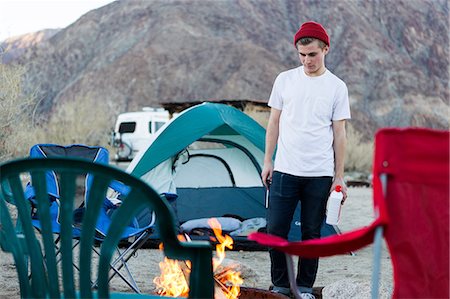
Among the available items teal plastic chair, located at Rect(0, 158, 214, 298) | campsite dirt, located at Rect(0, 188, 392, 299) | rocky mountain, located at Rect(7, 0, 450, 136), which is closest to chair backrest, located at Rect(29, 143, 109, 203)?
campsite dirt, located at Rect(0, 188, 392, 299)

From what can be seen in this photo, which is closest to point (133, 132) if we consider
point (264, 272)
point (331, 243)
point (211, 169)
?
point (211, 169)

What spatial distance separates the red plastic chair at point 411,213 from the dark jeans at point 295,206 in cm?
151

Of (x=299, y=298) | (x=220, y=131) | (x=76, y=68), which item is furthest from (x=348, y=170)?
(x=76, y=68)

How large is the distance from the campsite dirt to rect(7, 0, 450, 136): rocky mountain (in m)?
34.6

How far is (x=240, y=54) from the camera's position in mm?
44906

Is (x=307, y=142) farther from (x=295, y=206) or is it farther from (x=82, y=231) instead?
(x=82, y=231)

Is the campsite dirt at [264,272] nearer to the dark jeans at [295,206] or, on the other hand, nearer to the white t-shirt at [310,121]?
the dark jeans at [295,206]

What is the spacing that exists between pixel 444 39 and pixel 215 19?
58.1 feet

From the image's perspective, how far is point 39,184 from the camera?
193cm

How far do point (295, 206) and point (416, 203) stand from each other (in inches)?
66.0

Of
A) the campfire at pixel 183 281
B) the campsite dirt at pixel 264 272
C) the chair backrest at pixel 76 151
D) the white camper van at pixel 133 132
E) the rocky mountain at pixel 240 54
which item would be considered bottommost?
the campsite dirt at pixel 264 272

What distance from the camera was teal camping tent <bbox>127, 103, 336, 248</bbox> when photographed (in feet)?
20.5

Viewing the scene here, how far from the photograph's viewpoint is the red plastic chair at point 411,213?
193cm

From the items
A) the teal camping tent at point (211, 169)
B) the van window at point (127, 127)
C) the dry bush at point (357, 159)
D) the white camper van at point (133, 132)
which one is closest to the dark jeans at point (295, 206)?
the teal camping tent at point (211, 169)
